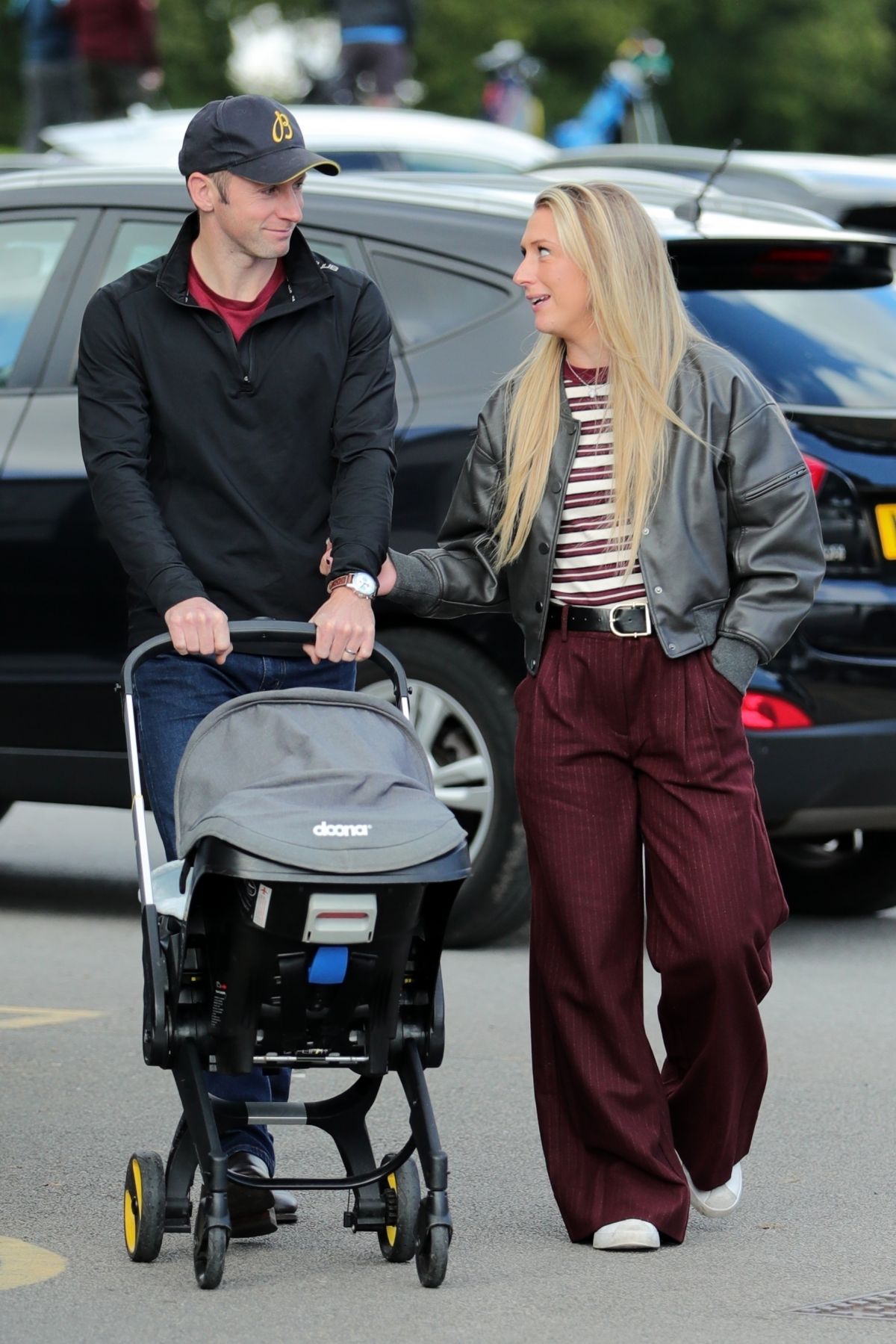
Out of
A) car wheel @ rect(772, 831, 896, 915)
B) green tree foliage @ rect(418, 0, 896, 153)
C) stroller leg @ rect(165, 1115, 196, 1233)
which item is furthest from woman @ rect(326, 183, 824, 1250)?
green tree foliage @ rect(418, 0, 896, 153)

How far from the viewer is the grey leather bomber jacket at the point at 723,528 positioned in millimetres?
4457

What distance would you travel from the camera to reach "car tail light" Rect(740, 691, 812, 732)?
6.53 m

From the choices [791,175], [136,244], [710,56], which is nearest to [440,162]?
[791,175]

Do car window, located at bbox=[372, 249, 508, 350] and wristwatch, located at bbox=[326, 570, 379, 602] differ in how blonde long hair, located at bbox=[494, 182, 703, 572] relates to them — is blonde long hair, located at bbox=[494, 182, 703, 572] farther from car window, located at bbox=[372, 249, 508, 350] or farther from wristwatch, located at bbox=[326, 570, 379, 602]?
car window, located at bbox=[372, 249, 508, 350]

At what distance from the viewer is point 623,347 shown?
4500mm

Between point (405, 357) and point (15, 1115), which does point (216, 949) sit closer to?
point (15, 1115)

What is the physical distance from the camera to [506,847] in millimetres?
6883

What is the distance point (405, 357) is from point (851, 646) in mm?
1539

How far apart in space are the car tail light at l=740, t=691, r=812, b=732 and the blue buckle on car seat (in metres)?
2.75

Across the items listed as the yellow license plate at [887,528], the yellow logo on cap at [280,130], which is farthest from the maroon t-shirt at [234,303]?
the yellow license plate at [887,528]

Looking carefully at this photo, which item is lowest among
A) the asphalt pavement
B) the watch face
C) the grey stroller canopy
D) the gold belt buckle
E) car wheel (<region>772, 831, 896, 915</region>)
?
car wheel (<region>772, 831, 896, 915</region>)

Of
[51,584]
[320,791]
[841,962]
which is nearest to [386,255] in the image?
[51,584]

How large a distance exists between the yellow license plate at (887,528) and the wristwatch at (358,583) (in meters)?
2.48

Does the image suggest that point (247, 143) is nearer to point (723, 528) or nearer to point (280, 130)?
point (280, 130)
